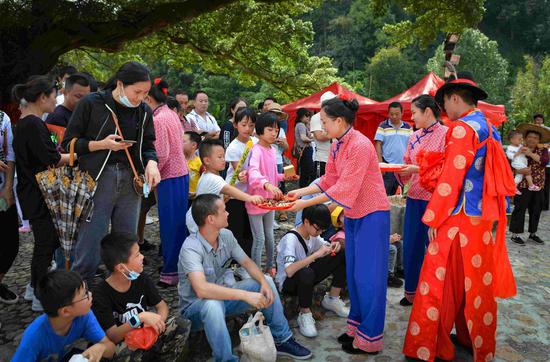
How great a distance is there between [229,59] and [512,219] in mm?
7315

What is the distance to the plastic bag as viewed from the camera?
255 cm

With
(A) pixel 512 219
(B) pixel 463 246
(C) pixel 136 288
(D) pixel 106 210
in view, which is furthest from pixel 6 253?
(A) pixel 512 219

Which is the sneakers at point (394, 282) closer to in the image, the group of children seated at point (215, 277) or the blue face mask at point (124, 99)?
the group of children seated at point (215, 277)

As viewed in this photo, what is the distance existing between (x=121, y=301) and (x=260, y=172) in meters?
1.95

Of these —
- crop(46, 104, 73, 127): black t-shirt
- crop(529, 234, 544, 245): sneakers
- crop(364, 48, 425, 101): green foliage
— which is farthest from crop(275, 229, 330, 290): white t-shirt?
crop(364, 48, 425, 101): green foliage

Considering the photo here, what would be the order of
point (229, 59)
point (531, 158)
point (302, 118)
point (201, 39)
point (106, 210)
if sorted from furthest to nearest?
A: point (229, 59) < point (201, 39) < point (302, 118) < point (531, 158) < point (106, 210)

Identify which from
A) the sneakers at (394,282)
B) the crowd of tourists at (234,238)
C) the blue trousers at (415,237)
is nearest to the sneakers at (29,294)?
the crowd of tourists at (234,238)

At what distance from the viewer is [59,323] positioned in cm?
235

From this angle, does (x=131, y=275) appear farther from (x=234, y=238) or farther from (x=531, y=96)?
(x=531, y=96)

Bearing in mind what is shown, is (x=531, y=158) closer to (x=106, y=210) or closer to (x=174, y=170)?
(x=174, y=170)

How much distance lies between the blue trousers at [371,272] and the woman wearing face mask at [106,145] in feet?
5.23

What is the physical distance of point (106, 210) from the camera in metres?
3.14

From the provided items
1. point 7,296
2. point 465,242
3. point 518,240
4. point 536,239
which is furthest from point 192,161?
point 536,239

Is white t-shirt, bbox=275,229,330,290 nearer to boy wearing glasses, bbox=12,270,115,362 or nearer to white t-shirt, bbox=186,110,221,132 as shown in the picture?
boy wearing glasses, bbox=12,270,115,362
